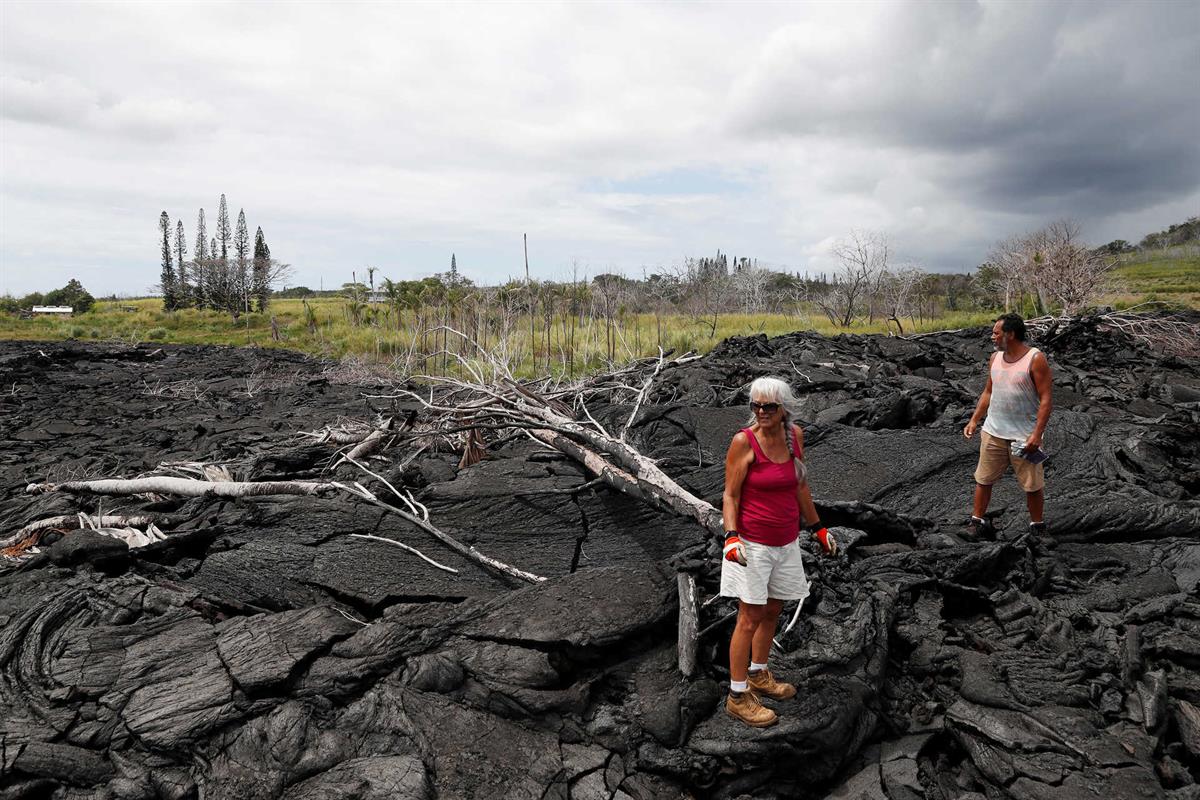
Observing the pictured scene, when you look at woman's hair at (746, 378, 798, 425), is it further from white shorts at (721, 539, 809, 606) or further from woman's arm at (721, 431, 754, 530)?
white shorts at (721, 539, 809, 606)

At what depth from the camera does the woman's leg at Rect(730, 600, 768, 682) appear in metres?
3.12

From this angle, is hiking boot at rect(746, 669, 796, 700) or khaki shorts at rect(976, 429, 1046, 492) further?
khaki shorts at rect(976, 429, 1046, 492)

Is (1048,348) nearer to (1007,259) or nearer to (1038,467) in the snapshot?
(1038,467)

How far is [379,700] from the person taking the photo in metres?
3.42

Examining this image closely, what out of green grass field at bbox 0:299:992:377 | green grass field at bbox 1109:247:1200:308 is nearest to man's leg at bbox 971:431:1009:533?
green grass field at bbox 0:299:992:377

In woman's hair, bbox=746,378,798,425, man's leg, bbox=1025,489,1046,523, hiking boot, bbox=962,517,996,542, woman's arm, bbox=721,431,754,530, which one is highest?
woman's hair, bbox=746,378,798,425

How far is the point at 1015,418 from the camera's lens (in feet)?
15.3

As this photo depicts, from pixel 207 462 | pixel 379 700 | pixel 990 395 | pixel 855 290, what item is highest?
pixel 855 290

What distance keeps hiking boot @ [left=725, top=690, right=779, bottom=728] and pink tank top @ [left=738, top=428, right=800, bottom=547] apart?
0.74m

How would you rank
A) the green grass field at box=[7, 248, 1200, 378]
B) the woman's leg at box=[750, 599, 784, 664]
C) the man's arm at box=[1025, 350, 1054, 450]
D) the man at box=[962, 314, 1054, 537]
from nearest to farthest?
the woman's leg at box=[750, 599, 784, 664] < the man's arm at box=[1025, 350, 1054, 450] < the man at box=[962, 314, 1054, 537] < the green grass field at box=[7, 248, 1200, 378]

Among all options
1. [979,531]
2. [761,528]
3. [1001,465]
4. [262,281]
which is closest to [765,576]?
[761,528]

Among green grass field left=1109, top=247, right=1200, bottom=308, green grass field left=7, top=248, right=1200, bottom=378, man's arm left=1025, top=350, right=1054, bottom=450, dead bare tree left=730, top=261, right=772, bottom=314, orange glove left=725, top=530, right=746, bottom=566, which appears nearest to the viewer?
orange glove left=725, top=530, right=746, bottom=566

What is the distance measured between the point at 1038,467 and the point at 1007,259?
97.4 ft

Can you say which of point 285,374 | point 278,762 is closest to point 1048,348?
point 278,762
